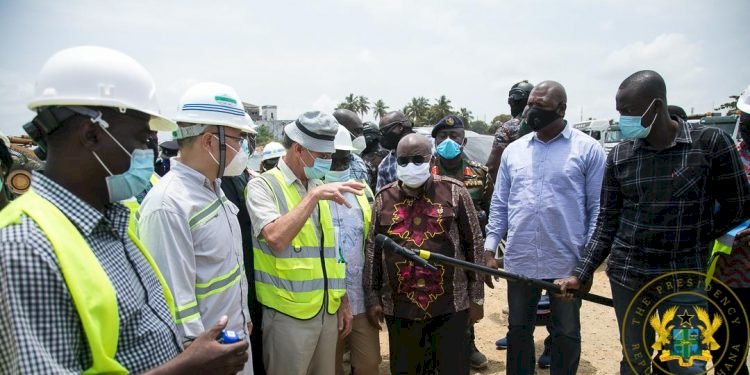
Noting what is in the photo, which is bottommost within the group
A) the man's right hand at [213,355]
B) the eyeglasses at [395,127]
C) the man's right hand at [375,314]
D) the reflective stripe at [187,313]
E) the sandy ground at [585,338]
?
the sandy ground at [585,338]

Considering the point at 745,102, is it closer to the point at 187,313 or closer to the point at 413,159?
the point at 413,159

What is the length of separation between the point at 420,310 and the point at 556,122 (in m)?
1.73

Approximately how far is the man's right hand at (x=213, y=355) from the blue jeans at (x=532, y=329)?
2336 millimetres

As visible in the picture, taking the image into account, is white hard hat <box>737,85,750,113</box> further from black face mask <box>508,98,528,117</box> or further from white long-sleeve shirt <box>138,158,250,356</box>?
white long-sleeve shirt <box>138,158,250,356</box>

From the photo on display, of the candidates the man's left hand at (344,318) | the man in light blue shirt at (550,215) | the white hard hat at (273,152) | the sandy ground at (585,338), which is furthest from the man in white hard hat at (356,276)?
the white hard hat at (273,152)

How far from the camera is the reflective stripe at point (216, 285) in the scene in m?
2.22

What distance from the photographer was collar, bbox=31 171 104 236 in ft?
4.40

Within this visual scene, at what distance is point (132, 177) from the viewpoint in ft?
5.12

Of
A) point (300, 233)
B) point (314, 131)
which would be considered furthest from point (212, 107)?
point (300, 233)

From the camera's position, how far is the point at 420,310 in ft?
10.2

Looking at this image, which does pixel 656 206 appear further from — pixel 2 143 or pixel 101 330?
pixel 2 143

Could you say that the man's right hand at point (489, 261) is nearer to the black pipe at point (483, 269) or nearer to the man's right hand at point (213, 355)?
the black pipe at point (483, 269)

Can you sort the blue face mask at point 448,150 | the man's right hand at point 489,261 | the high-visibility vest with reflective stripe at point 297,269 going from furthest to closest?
1. the blue face mask at point 448,150
2. the man's right hand at point 489,261
3. the high-visibility vest with reflective stripe at point 297,269

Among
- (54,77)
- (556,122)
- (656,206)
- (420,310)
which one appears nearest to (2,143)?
(54,77)
